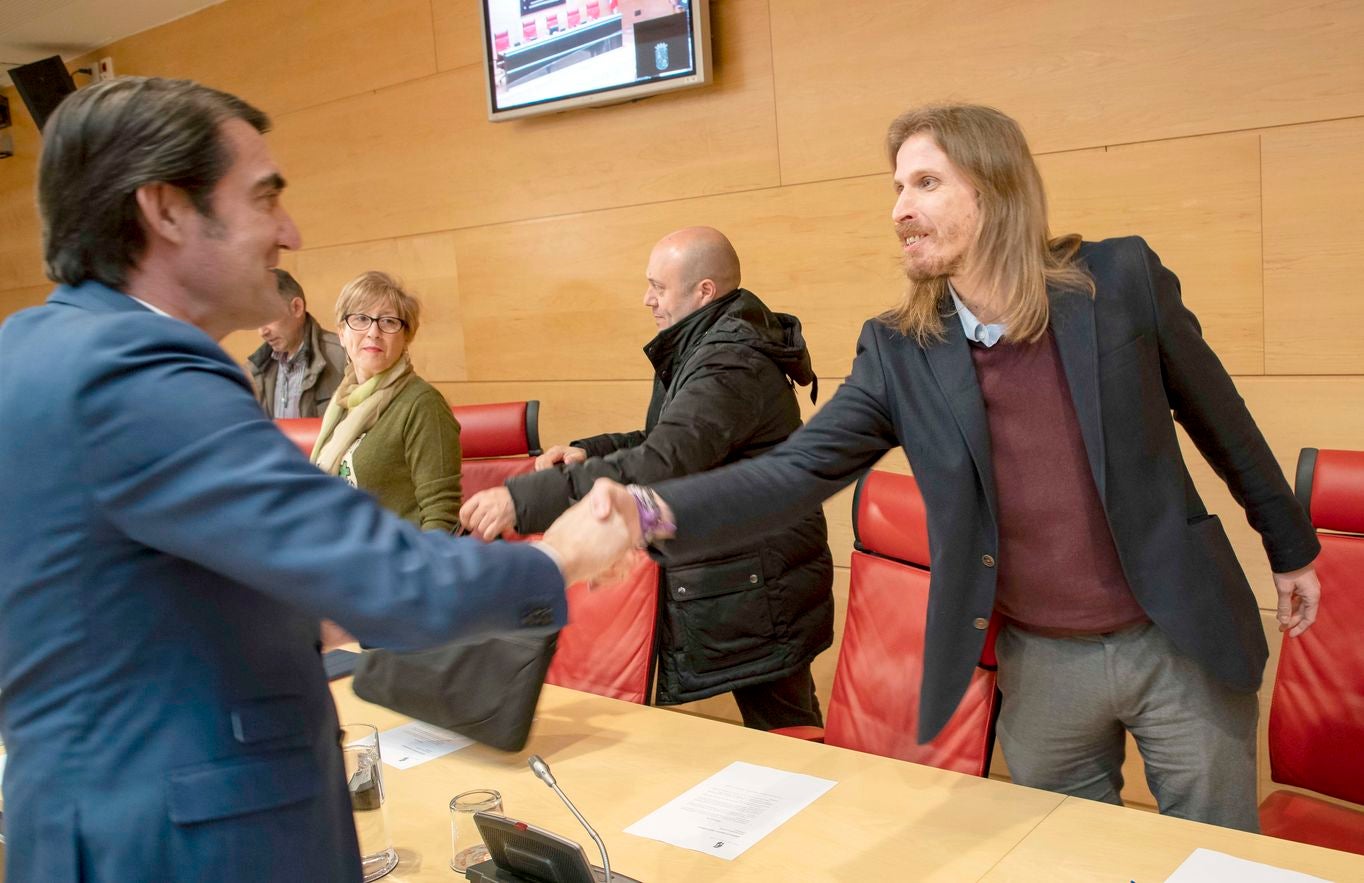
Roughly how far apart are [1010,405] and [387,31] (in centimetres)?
407

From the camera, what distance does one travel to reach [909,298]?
2.05 meters

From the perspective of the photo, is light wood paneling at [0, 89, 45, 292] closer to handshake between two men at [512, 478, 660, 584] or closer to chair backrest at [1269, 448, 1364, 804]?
handshake between two men at [512, 478, 660, 584]

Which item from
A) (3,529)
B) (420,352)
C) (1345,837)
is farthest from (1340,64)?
(420,352)

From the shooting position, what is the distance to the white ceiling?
223 inches

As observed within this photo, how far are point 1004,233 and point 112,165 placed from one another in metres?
1.37

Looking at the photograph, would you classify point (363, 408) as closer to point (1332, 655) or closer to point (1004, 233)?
point (1004, 233)

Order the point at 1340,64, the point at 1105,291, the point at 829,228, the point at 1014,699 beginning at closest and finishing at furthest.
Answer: the point at 1105,291 → the point at 1014,699 → the point at 1340,64 → the point at 829,228

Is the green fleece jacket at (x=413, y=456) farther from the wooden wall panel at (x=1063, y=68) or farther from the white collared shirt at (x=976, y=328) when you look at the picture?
the white collared shirt at (x=976, y=328)

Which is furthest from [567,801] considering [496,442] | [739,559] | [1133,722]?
[496,442]

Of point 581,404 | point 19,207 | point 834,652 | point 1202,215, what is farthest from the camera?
point 19,207

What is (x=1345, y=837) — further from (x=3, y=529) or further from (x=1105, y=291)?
(x=3, y=529)

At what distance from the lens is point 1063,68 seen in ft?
11.0

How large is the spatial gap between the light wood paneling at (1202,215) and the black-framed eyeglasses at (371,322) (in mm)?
2032

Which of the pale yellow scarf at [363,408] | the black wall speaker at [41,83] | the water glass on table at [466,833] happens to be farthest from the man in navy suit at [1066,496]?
the black wall speaker at [41,83]
